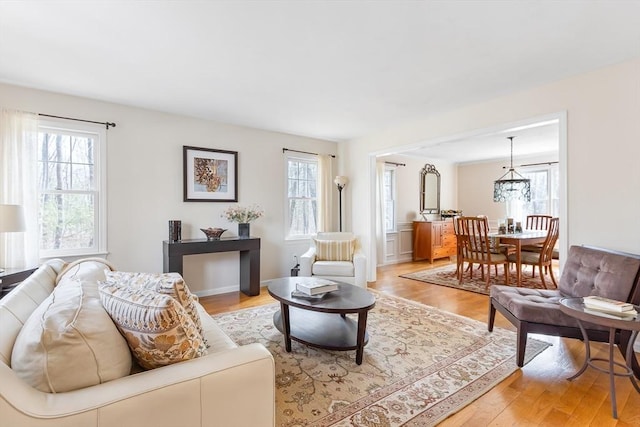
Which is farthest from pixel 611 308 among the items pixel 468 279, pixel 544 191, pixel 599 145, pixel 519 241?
pixel 544 191

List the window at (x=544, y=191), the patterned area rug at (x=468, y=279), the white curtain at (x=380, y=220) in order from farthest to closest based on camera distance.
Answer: the window at (x=544, y=191) < the white curtain at (x=380, y=220) < the patterned area rug at (x=468, y=279)

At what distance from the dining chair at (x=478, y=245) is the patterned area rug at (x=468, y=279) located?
0.12 m

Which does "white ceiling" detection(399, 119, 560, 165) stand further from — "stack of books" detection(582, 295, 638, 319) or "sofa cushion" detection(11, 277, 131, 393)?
"sofa cushion" detection(11, 277, 131, 393)

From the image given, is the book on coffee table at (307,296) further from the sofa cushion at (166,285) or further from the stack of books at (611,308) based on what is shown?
the stack of books at (611,308)

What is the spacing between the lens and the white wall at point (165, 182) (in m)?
3.55

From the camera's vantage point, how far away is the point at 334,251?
4.23m

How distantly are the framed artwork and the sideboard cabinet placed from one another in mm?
4025

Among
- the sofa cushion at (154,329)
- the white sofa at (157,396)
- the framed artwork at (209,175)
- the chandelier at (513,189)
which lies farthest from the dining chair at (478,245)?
the sofa cushion at (154,329)

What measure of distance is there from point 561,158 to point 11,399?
390 centimetres

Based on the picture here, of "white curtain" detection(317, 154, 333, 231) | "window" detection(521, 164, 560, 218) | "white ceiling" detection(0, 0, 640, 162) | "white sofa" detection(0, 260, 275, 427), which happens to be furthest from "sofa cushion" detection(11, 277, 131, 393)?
"window" detection(521, 164, 560, 218)

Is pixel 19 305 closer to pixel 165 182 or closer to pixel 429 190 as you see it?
pixel 165 182

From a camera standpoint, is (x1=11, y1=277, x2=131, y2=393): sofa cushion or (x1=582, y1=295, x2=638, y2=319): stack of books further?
(x1=582, y1=295, x2=638, y2=319): stack of books

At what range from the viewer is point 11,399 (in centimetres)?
78

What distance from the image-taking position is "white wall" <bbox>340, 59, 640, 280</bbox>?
8.39 feet
